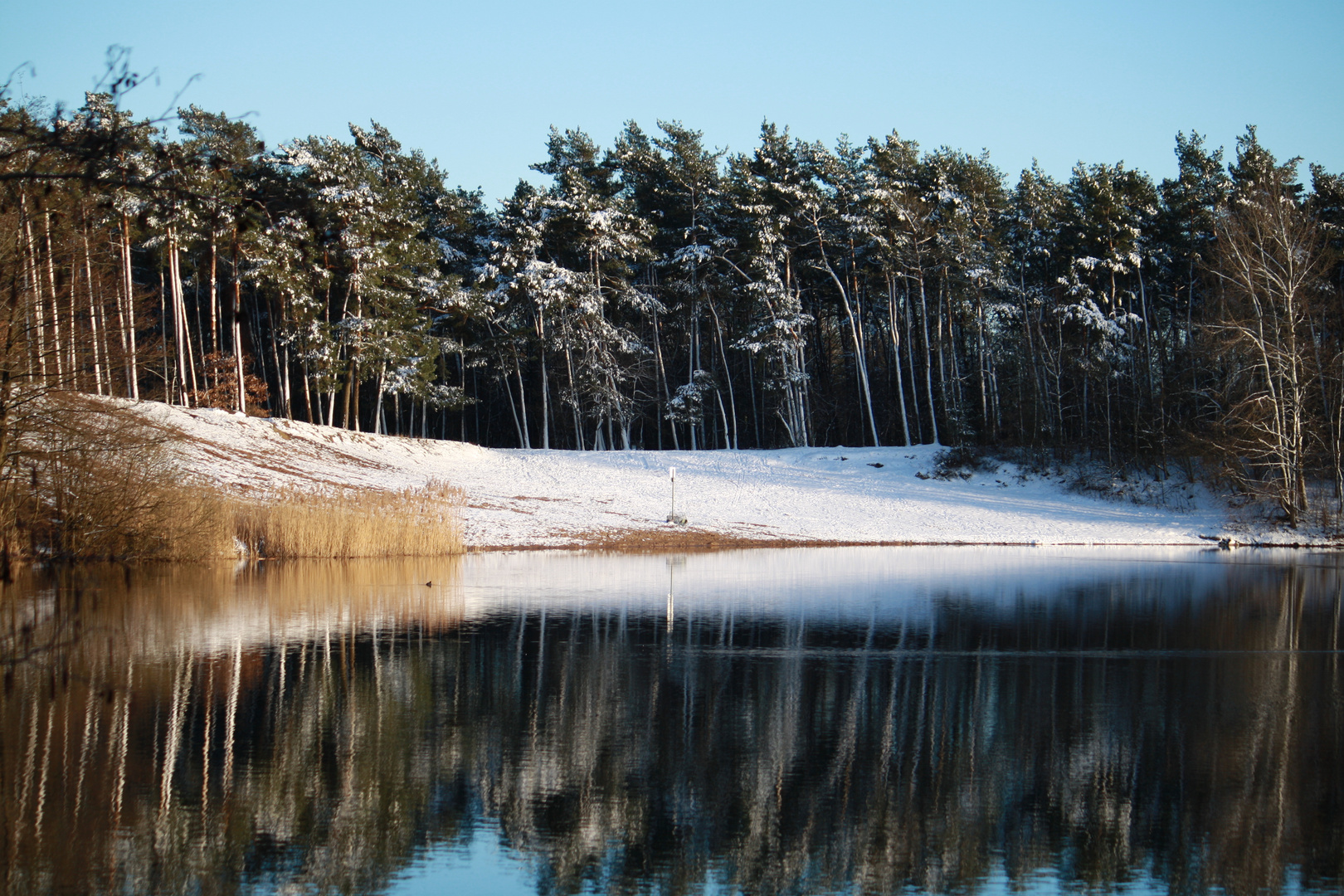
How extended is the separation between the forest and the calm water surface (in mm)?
22207

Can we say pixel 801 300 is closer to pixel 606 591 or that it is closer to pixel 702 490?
pixel 702 490

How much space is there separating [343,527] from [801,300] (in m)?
38.5

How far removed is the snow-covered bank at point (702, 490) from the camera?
32031mm

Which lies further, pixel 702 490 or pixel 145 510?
pixel 702 490

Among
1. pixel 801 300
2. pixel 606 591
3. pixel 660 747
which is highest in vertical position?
pixel 801 300

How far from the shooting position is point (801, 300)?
195 ft

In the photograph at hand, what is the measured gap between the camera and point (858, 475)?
4222 centimetres

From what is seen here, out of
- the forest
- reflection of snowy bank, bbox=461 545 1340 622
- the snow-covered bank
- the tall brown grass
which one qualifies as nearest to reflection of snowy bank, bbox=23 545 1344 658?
reflection of snowy bank, bbox=461 545 1340 622

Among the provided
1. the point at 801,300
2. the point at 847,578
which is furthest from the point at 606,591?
the point at 801,300

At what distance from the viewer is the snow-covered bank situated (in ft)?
105

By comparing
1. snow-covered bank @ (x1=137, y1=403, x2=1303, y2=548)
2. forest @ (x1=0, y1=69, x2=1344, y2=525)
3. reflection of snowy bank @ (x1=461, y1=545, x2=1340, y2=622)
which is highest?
forest @ (x1=0, y1=69, x2=1344, y2=525)

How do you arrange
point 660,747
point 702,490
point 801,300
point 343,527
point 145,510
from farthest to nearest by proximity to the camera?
1. point 801,300
2. point 702,490
3. point 343,527
4. point 145,510
5. point 660,747

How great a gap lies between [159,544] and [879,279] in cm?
3682

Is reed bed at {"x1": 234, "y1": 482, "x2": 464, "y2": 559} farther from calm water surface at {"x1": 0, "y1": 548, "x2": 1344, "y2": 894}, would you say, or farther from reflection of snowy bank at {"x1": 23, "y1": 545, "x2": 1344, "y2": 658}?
calm water surface at {"x1": 0, "y1": 548, "x2": 1344, "y2": 894}
